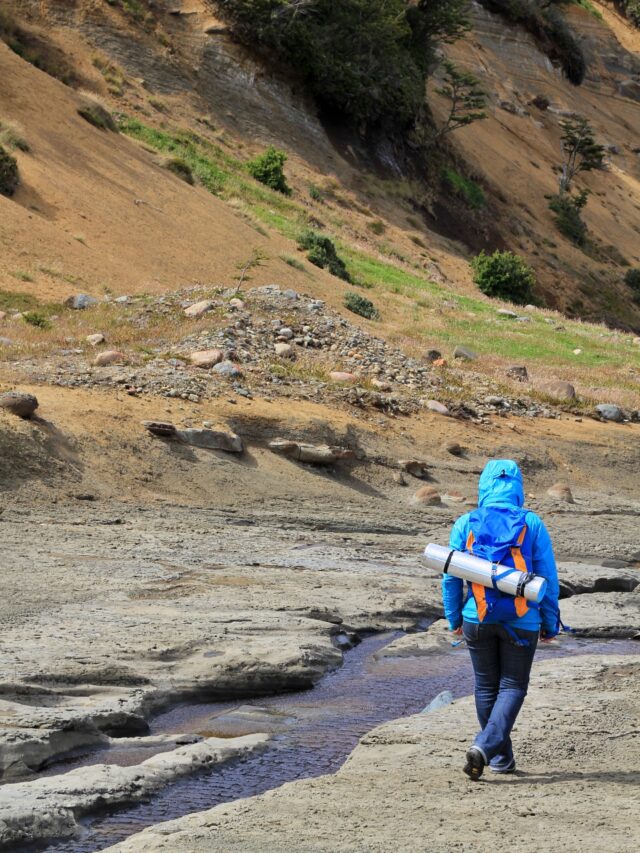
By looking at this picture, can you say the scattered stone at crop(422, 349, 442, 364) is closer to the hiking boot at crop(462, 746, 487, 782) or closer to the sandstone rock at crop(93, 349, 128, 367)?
the sandstone rock at crop(93, 349, 128, 367)

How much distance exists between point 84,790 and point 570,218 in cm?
5034

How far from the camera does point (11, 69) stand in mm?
32156

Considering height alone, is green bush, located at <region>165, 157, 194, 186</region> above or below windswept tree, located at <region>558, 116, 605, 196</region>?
below

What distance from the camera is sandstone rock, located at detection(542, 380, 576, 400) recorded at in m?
22.6

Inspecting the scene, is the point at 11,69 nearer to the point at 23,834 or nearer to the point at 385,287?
the point at 385,287

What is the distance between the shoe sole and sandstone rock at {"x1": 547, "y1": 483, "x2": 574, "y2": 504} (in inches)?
462

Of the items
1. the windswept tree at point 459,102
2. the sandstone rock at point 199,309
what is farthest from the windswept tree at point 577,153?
the sandstone rock at point 199,309

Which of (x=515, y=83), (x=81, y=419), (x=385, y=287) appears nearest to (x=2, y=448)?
(x=81, y=419)

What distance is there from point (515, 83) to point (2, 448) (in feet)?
188

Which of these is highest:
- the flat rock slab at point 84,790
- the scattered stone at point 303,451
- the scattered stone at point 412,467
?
the flat rock slab at point 84,790

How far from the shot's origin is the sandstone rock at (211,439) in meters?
15.7

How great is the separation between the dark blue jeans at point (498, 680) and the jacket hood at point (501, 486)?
25.9 inches

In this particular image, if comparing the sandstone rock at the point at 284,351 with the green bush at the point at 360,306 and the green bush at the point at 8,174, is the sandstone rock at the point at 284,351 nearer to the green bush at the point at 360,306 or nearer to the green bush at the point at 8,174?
the green bush at the point at 360,306

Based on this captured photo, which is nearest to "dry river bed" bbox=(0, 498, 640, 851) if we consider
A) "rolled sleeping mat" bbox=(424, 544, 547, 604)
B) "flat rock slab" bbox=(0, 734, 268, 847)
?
"flat rock slab" bbox=(0, 734, 268, 847)
